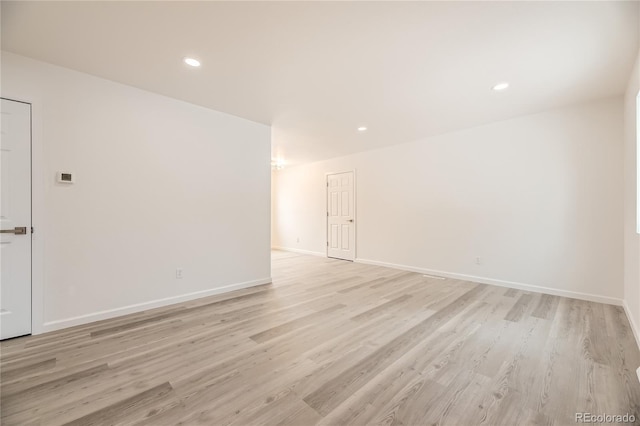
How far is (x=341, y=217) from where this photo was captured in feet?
21.8

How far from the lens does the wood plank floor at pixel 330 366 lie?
4.99ft

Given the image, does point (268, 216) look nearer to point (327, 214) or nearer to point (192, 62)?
point (192, 62)

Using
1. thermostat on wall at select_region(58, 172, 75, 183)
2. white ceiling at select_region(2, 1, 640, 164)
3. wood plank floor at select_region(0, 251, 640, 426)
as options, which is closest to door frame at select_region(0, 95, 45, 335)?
thermostat on wall at select_region(58, 172, 75, 183)

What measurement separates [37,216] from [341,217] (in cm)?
530

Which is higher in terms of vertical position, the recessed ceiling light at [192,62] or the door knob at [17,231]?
the recessed ceiling light at [192,62]

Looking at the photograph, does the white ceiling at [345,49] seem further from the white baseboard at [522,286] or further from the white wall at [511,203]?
the white baseboard at [522,286]

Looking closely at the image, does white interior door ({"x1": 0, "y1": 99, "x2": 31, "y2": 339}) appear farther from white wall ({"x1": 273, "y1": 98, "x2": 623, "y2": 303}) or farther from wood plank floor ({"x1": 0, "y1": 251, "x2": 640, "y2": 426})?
Answer: white wall ({"x1": 273, "y1": 98, "x2": 623, "y2": 303})

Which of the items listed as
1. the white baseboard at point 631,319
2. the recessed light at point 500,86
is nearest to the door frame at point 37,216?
the recessed light at point 500,86

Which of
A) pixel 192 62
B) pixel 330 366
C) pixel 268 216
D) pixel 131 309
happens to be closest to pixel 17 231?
pixel 131 309

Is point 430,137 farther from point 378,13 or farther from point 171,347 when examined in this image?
point 171,347

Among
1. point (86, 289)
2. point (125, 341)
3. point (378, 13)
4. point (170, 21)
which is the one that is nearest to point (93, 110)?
point (170, 21)

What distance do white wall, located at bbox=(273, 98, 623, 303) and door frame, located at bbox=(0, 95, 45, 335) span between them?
520 centimetres

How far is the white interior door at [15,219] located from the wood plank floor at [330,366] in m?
0.27
